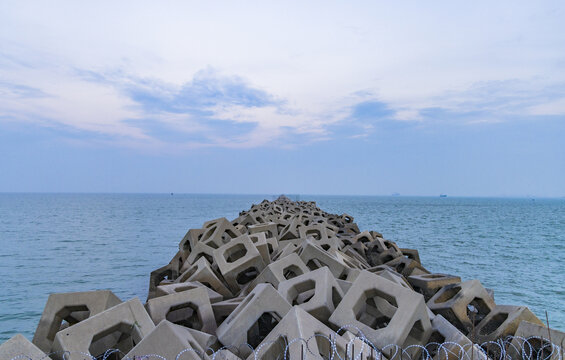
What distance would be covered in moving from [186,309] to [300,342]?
2.13 meters

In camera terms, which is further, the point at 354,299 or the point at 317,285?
the point at 317,285

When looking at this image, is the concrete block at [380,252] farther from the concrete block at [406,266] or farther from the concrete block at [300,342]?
the concrete block at [300,342]

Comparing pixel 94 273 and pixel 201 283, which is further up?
pixel 201 283

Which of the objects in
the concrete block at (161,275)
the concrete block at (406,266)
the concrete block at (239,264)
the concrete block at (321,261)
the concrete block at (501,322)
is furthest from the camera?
the concrete block at (161,275)

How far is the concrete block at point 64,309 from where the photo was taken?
4.46 meters

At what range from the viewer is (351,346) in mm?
3539

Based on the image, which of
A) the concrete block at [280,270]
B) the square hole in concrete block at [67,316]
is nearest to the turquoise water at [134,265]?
the square hole in concrete block at [67,316]

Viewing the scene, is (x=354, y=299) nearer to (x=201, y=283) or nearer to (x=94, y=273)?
(x=201, y=283)

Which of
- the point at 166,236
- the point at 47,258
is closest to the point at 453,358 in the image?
the point at 47,258

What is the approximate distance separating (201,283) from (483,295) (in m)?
3.92

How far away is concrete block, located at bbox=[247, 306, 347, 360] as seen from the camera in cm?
344

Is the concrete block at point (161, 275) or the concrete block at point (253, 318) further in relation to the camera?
the concrete block at point (161, 275)

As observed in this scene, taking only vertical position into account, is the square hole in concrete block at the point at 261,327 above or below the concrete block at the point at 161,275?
above

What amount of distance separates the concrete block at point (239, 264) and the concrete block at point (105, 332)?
284 centimetres
